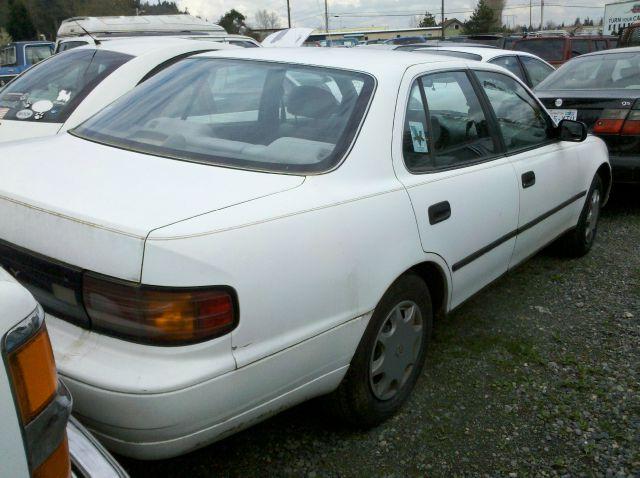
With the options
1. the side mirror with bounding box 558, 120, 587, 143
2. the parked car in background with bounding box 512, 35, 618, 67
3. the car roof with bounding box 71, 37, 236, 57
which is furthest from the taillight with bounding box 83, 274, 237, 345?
the parked car in background with bounding box 512, 35, 618, 67

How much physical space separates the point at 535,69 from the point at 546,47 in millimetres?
4915

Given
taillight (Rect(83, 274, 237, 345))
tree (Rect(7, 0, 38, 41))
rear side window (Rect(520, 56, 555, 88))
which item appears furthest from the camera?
tree (Rect(7, 0, 38, 41))

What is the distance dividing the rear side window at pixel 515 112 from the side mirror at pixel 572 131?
0.31ft

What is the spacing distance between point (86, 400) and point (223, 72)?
175 centimetres

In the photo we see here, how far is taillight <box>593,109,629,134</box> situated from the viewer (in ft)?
17.5

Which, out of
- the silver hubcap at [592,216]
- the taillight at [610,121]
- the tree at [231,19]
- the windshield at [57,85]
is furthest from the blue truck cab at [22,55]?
the tree at [231,19]

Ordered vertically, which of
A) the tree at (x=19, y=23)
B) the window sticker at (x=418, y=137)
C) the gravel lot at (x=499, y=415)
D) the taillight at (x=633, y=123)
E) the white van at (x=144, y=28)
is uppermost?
the tree at (x=19, y=23)

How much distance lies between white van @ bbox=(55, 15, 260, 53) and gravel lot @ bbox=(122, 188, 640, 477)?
7.61m

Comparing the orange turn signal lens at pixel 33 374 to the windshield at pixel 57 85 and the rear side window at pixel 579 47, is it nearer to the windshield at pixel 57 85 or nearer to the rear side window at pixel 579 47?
the windshield at pixel 57 85

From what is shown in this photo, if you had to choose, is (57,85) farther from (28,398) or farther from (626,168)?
(626,168)

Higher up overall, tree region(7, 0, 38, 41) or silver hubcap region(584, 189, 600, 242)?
tree region(7, 0, 38, 41)

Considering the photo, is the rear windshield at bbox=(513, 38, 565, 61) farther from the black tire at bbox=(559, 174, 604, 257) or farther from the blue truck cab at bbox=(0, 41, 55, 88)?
the blue truck cab at bbox=(0, 41, 55, 88)

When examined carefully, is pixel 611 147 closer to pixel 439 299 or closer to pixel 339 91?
pixel 439 299

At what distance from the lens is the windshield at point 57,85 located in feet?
15.4
